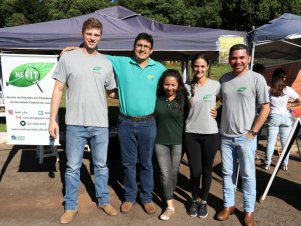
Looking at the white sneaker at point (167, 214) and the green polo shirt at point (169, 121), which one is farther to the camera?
the white sneaker at point (167, 214)

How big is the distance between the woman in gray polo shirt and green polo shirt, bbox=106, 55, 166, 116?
0.40m

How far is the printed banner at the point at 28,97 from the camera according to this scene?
15.6 ft

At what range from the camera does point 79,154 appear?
379cm

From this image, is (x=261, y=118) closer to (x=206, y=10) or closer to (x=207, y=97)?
(x=207, y=97)

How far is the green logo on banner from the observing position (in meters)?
4.75

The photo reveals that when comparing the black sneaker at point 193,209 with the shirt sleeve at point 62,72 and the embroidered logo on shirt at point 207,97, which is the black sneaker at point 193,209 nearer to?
the embroidered logo on shirt at point 207,97

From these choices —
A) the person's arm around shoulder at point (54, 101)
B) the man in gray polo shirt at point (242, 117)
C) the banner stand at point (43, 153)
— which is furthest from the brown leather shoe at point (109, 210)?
the banner stand at point (43, 153)

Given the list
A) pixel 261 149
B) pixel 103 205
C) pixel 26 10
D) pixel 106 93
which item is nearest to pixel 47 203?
pixel 103 205

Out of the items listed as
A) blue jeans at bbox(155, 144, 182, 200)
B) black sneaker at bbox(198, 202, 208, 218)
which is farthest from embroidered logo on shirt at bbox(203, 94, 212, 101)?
black sneaker at bbox(198, 202, 208, 218)

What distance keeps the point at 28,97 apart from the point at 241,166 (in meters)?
2.95

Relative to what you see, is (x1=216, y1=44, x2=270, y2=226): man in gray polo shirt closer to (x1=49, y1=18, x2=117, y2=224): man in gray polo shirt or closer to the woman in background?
the woman in background

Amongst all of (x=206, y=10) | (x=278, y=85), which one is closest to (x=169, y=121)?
(x=278, y=85)

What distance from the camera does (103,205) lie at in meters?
4.12

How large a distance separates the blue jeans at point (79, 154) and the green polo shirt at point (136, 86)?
40cm
